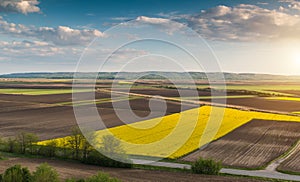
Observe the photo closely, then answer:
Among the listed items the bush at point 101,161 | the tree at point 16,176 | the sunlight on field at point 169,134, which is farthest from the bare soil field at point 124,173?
the tree at point 16,176

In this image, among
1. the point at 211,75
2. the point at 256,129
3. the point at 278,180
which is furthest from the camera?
the point at 256,129

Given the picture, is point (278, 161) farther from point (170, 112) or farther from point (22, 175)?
point (170, 112)

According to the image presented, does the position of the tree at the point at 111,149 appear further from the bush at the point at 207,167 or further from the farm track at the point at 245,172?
the bush at the point at 207,167

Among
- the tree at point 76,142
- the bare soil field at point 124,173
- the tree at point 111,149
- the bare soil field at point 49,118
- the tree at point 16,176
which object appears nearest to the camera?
the tree at point 16,176

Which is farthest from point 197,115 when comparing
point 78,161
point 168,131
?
point 78,161

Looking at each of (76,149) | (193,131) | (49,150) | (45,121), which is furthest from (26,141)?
(193,131)

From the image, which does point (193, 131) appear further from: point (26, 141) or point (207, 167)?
point (26, 141)
